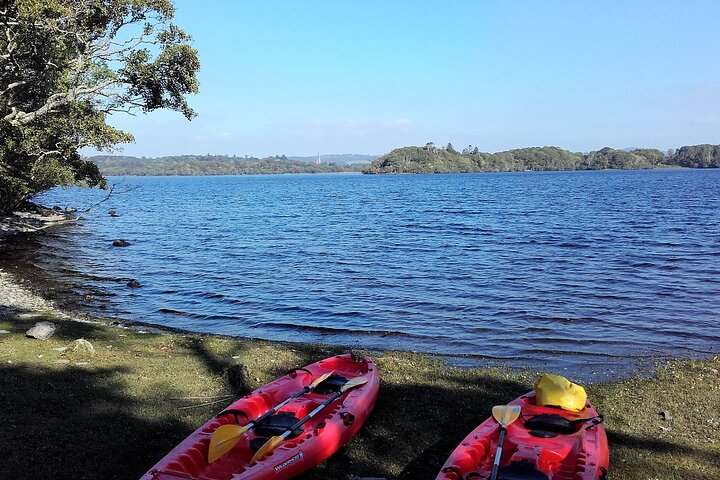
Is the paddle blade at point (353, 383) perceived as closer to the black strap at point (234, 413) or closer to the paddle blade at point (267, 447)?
the black strap at point (234, 413)

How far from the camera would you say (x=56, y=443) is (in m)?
6.83

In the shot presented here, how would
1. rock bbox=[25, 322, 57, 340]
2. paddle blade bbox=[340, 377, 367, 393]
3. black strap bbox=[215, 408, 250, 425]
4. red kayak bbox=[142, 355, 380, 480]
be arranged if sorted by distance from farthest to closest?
rock bbox=[25, 322, 57, 340] < paddle blade bbox=[340, 377, 367, 393] < black strap bbox=[215, 408, 250, 425] < red kayak bbox=[142, 355, 380, 480]

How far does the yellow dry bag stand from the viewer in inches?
293

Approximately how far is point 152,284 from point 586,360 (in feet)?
50.2

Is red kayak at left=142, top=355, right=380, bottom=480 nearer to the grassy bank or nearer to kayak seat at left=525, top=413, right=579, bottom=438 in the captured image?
the grassy bank

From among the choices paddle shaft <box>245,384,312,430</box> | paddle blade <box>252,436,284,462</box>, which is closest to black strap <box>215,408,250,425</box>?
paddle shaft <box>245,384,312,430</box>

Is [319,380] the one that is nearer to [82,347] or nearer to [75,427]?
[75,427]

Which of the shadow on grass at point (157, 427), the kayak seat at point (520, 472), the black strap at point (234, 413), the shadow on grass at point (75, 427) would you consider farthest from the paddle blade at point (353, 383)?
the kayak seat at point (520, 472)

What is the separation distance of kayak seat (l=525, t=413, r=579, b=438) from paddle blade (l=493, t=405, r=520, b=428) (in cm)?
25

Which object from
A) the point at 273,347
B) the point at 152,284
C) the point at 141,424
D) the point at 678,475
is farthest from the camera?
the point at 152,284

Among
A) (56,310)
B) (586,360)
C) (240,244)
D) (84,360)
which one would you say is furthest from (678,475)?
(240,244)

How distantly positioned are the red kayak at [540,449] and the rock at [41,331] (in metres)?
8.67

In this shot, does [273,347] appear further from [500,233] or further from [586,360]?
[500,233]

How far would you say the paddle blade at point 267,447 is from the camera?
620cm
